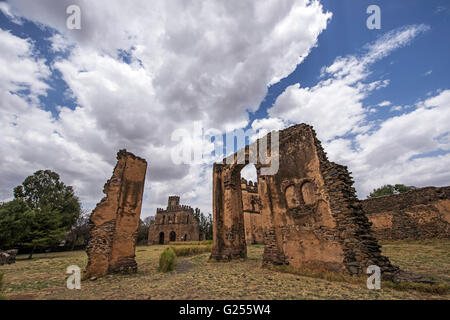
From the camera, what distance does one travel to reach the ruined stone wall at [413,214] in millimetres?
12711

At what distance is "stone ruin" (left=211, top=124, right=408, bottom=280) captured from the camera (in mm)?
5707

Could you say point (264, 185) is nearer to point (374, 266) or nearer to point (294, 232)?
point (294, 232)

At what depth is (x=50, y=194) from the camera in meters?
25.3

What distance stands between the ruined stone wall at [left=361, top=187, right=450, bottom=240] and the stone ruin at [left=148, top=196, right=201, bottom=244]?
3363cm

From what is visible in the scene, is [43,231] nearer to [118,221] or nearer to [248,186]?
[118,221]

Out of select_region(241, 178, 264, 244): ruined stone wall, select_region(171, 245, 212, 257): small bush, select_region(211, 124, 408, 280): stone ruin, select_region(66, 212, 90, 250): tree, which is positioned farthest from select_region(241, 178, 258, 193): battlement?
select_region(66, 212, 90, 250): tree

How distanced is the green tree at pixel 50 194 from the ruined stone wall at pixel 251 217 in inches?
931

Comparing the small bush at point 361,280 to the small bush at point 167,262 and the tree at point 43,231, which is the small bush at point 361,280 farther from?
the tree at point 43,231

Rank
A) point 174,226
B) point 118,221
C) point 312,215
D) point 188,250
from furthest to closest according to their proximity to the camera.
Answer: point 174,226
point 188,250
point 118,221
point 312,215

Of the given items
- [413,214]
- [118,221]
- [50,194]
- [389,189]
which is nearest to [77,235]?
[50,194]

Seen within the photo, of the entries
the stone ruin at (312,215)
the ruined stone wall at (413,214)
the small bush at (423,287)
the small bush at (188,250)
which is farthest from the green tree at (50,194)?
the ruined stone wall at (413,214)

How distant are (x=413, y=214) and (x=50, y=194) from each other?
39797 millimetres

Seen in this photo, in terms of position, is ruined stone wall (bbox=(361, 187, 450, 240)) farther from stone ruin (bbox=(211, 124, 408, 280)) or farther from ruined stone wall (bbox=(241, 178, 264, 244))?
ruined stone wall (bbox=(241, 178, 264, 244))

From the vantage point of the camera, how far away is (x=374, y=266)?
5.17 m
